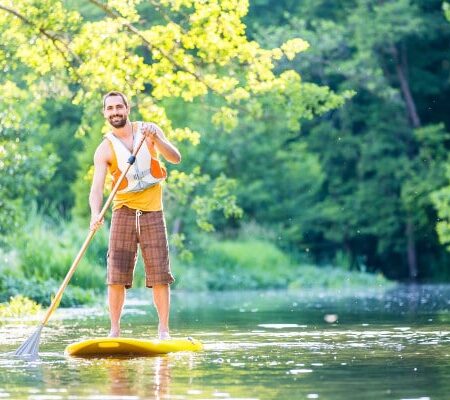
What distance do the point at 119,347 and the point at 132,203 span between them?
4.14 feet

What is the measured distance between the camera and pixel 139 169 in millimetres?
11320

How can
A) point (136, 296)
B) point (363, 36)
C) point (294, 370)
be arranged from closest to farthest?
1. point (294, 370)
2. point (136, 296)
3. point (363, 36)

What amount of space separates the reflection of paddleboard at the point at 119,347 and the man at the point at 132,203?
0.47 metres

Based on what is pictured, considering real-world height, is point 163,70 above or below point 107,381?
above

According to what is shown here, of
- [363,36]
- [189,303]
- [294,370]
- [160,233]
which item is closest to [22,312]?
[189,303]

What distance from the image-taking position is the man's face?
1136 centimetres

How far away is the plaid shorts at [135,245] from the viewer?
37.6 feet

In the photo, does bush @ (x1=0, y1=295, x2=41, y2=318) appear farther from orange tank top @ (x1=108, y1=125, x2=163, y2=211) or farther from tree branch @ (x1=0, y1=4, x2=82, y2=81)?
orange tank top @ (x1=108, y1=125, x2=163, y2=211)

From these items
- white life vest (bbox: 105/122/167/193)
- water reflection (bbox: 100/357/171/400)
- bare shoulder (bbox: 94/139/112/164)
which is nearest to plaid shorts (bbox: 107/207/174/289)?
white life vest (bbox: 105/122/167/193)

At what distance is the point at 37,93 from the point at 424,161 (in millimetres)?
19817

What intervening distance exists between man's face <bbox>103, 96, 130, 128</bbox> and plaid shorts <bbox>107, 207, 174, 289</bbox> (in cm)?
65

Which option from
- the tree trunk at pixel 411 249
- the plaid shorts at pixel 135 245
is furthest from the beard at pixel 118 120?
the tree trunk at pixel 411 249

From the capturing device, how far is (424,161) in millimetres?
38281

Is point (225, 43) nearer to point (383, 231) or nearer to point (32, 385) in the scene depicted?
point (32, 385)
